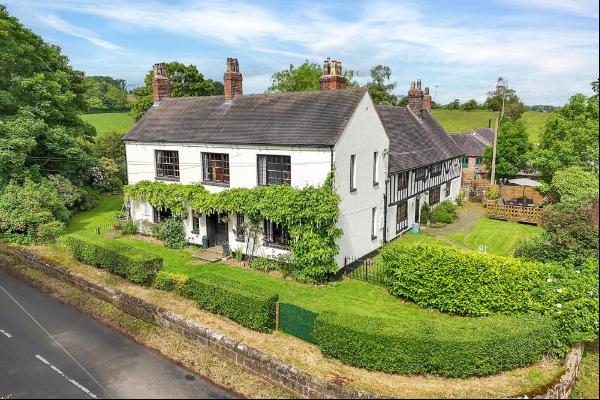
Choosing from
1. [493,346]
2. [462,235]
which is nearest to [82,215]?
[462,235]

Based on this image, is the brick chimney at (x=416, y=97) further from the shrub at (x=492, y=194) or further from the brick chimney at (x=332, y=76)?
the brick chimney at (x=332, y=76)

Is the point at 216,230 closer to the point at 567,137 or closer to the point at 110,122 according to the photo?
the point at 567,137

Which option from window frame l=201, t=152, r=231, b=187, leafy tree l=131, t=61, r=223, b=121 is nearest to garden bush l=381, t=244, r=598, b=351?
window frame l=201, t=152, r=231, b=187

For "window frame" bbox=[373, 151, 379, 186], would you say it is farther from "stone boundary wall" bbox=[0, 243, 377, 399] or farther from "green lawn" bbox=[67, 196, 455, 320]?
"stone boundary wall" bbox=[0, 243, 377, 399]

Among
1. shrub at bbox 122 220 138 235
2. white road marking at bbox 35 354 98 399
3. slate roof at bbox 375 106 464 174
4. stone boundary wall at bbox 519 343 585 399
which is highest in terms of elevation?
slate roof at bbox 375 106 464 174

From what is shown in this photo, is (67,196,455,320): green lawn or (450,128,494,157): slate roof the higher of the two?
(450,128,494,157): slate roof

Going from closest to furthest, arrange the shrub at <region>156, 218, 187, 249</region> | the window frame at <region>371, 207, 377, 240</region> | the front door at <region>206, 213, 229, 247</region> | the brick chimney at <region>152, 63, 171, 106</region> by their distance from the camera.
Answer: the window frame at <region>371, 207, 377, 240</region>, the front door at <region>206, 213, 229, 247</region>, the shrub at <region>156, 218, 187, 249</region>, the brick chimney at <region>152, 63, 171, 106</region>

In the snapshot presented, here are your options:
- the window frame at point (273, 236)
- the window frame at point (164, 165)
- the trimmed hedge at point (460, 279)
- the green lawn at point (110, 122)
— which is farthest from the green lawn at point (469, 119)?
the trimmed hedge at point (460, 279)
